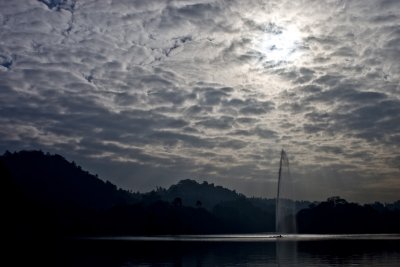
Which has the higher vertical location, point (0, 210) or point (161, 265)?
point (0, 210)

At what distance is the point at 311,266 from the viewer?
65.0 meters

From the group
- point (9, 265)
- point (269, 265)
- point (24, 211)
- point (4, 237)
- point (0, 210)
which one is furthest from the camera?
point (24, 211)

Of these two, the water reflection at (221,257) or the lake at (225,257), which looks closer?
the water reflection at (221,257)

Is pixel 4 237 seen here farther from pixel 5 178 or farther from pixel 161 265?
pixel 161 265

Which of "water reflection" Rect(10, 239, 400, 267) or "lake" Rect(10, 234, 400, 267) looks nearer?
"water reflection" Rect(10, 239, 400, 267)

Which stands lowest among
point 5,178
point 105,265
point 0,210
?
point 105,265

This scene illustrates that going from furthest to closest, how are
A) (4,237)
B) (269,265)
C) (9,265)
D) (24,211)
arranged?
(24,211), (4,237), (269,265), (9,265)

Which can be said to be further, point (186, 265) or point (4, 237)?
point (4, 237)

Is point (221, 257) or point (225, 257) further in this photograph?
point (221, 257)

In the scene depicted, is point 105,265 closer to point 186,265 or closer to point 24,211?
point 186,265

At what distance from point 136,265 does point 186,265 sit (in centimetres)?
754

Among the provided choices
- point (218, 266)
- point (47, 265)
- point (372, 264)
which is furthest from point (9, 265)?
point (372, 264)

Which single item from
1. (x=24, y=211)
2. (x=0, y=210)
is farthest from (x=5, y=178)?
(x=24, y=211)

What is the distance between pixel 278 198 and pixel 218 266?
107682mm
